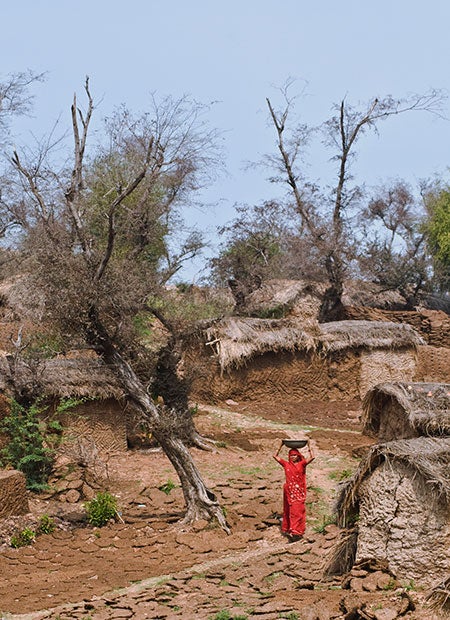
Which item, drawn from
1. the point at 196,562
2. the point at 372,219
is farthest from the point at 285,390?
the point at 372,219

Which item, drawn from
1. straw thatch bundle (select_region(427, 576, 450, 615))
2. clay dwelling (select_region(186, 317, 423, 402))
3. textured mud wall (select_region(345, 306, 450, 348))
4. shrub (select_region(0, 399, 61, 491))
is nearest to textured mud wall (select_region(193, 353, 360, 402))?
clay dwelling (select_region(186, 317, 423, 402))

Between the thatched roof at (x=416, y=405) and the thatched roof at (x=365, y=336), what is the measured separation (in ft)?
22.2

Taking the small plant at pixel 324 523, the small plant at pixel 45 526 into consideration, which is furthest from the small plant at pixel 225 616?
the small plant at pixel 45 526

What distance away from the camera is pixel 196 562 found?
9.19 m

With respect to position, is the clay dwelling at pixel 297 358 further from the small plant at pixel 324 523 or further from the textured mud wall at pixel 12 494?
the small plant at pixel 324 523

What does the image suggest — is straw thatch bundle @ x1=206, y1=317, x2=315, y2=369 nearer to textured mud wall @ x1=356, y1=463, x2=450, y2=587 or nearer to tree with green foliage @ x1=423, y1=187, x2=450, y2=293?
textured mud wall @ x1=356, y1=463, x2=450, y2=587

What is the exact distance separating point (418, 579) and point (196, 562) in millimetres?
3021

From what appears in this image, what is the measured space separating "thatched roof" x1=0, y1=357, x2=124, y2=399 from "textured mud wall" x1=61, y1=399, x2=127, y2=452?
0.28m

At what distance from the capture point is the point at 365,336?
64.1 ft

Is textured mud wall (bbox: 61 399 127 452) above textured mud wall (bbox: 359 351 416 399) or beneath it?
beneath

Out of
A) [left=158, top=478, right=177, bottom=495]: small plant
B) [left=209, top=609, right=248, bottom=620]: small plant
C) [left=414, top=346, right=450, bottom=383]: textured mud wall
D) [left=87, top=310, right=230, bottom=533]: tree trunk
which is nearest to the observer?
[left=209, top=609, right=248, bottom=620]: small plant

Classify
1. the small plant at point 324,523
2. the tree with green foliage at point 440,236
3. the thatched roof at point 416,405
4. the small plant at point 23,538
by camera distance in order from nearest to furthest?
the small plant at point 324,523 < the thatched roof at point 416,405 < the small plant at point 23,538 < the tree with green foliage at point 440,236

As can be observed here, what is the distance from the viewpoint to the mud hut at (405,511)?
6.88 m

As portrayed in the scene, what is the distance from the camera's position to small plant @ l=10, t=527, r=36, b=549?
10.0m
